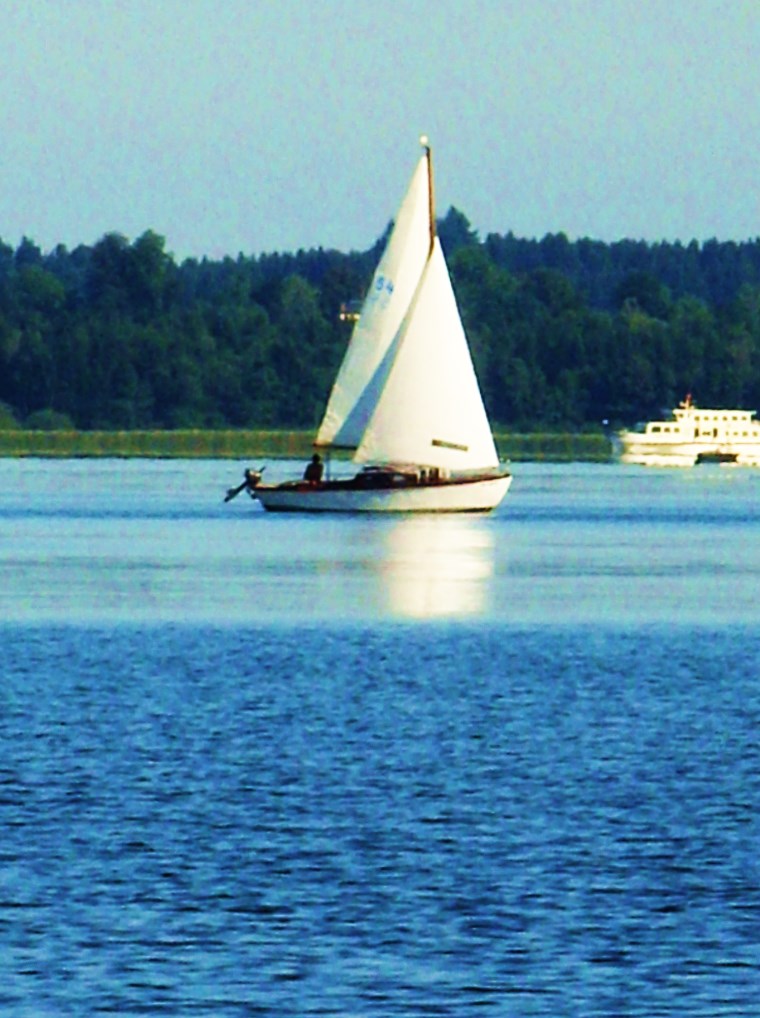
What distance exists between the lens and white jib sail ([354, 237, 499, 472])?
90.7 meters

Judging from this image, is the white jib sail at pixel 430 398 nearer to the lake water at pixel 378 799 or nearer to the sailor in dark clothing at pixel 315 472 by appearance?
the sailor in dark clothing at pixel 315 472

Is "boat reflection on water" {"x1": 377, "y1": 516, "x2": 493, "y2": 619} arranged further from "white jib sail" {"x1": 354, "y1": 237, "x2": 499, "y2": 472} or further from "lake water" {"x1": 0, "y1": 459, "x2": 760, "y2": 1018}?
"white jib sail" {"x1": 354, "y1": 237, "x2": 499, "y2": 472}

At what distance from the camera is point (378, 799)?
1120 inches

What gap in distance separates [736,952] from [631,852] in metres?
3.98

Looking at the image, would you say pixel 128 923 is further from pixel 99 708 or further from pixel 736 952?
pixel 99 708

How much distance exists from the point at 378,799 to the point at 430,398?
205ft

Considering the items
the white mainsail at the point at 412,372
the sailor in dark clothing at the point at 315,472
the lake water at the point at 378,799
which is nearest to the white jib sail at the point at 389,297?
the white mainsail at the point at 412,372

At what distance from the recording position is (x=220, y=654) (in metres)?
44.8

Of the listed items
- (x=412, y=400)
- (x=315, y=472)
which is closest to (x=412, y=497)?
(x=412, y=400)

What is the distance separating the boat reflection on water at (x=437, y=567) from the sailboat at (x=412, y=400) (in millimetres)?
1229

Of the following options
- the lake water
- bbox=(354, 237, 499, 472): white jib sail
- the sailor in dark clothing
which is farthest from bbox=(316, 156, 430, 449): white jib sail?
the lake water

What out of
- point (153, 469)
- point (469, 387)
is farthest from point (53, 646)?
point (153, 469)

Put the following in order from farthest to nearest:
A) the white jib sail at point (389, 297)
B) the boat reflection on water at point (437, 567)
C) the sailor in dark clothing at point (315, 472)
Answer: the sailor in dark clothing at point (315, 472), the white jib sail at point (389, 297), the boat reflection on water at point (437, 567)

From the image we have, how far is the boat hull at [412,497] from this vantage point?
302ft
